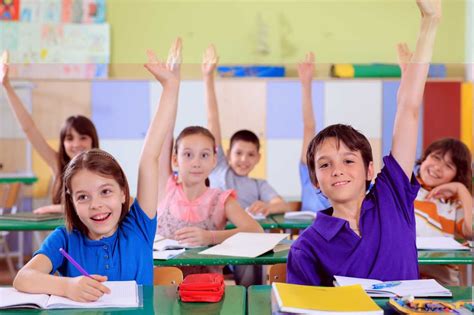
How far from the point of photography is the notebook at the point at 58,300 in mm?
1496

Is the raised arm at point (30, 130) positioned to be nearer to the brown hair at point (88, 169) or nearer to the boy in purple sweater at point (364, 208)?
the brown hair at point (88, 169)

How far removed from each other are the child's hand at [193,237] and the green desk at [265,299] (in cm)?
86

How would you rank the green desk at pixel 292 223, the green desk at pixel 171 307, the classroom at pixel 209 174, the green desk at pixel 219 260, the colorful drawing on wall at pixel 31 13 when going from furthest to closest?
the colorful drawing on wall at pixel 31 13, the green desk at pixel 292 223, the green desk at pixel 219 260, the classroom at pixel 209 174, the green desk at pixel 171 307

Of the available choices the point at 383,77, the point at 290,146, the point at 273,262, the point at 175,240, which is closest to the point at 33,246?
the point at 290,146

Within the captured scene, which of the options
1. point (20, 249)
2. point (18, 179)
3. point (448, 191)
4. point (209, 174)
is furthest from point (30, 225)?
point (20, 249)

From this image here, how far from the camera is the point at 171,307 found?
1.51 m

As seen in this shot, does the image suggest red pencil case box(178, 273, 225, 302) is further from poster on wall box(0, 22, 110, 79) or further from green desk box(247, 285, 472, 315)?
poster on wall box(0, 22, 110, 79)

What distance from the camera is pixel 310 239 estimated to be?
6.16 ft

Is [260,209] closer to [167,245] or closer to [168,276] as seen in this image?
[167,245]

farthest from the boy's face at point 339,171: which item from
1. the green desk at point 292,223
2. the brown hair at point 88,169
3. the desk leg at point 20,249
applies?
the desk leg at point 20,249

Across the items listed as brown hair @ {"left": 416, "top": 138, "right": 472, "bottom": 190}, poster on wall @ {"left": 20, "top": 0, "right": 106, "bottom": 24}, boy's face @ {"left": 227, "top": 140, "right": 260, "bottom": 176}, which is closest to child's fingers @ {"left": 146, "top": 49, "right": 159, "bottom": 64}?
brown hair @ {"left": 416, "top": 138, "right": 472, "bottom": 190}

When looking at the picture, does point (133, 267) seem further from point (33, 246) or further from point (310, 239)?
point (33, 246)

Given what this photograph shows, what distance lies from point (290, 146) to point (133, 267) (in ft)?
15.0

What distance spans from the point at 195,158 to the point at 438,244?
3.33 feet
